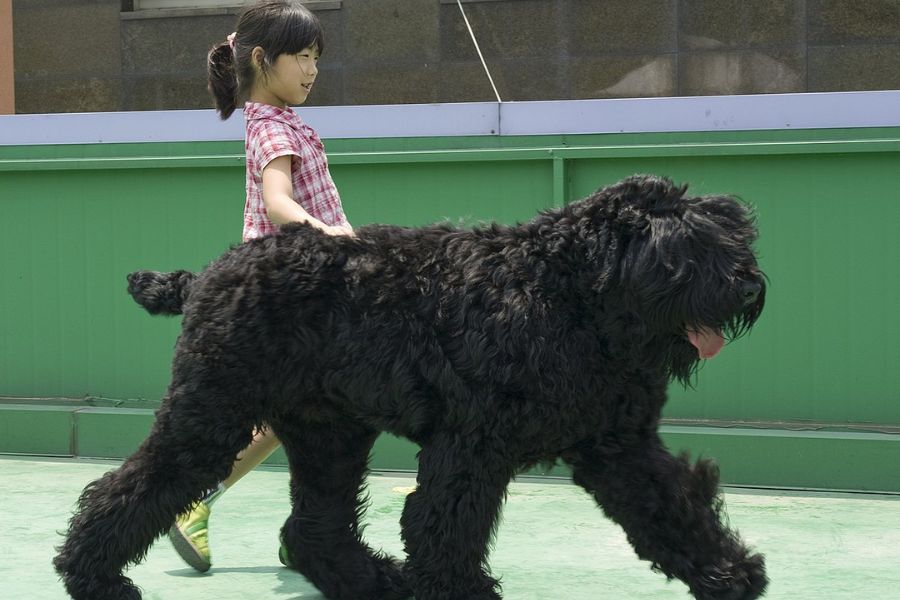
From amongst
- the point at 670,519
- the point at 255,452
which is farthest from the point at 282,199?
the point at 670,519

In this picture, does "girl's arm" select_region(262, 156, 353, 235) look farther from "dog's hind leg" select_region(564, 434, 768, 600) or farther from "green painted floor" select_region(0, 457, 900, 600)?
"green painted floor" select_region(0, 457, 900, 600)

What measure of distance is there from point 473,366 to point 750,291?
0.86 m

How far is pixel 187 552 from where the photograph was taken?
16.1 ft

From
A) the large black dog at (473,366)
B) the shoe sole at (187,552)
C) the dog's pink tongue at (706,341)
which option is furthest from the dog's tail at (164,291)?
the dog's pink tongue at (706,341)

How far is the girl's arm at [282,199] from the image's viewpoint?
429cm

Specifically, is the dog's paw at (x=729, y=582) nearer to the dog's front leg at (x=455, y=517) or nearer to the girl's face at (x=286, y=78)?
the dog's front leg at (x=455, y=517)

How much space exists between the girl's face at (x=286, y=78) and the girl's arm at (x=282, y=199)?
0.27 meters

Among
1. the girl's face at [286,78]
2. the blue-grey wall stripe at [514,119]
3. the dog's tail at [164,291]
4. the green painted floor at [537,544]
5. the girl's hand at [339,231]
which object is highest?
the blue-grey wall stripe at [514,119]

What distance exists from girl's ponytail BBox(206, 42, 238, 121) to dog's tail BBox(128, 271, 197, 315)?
717mm

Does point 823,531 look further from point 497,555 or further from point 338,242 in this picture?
point 338,242

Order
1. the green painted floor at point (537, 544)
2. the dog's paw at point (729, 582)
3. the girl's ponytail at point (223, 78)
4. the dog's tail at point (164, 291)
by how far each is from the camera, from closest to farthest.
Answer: the dog's paw at point (729, 582) < the dog's tail at point (164, 291) < the green painted floor at point (537, 544) < the girl's ponytail at point (223, 78)

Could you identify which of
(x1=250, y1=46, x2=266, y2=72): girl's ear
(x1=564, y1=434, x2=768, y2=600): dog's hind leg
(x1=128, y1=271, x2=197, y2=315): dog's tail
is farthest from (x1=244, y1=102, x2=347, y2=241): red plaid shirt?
(x1=564, y1=434, x2=768, y2=600): dog's hind leg

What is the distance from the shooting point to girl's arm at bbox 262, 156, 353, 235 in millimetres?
4285

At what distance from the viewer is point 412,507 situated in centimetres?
392
